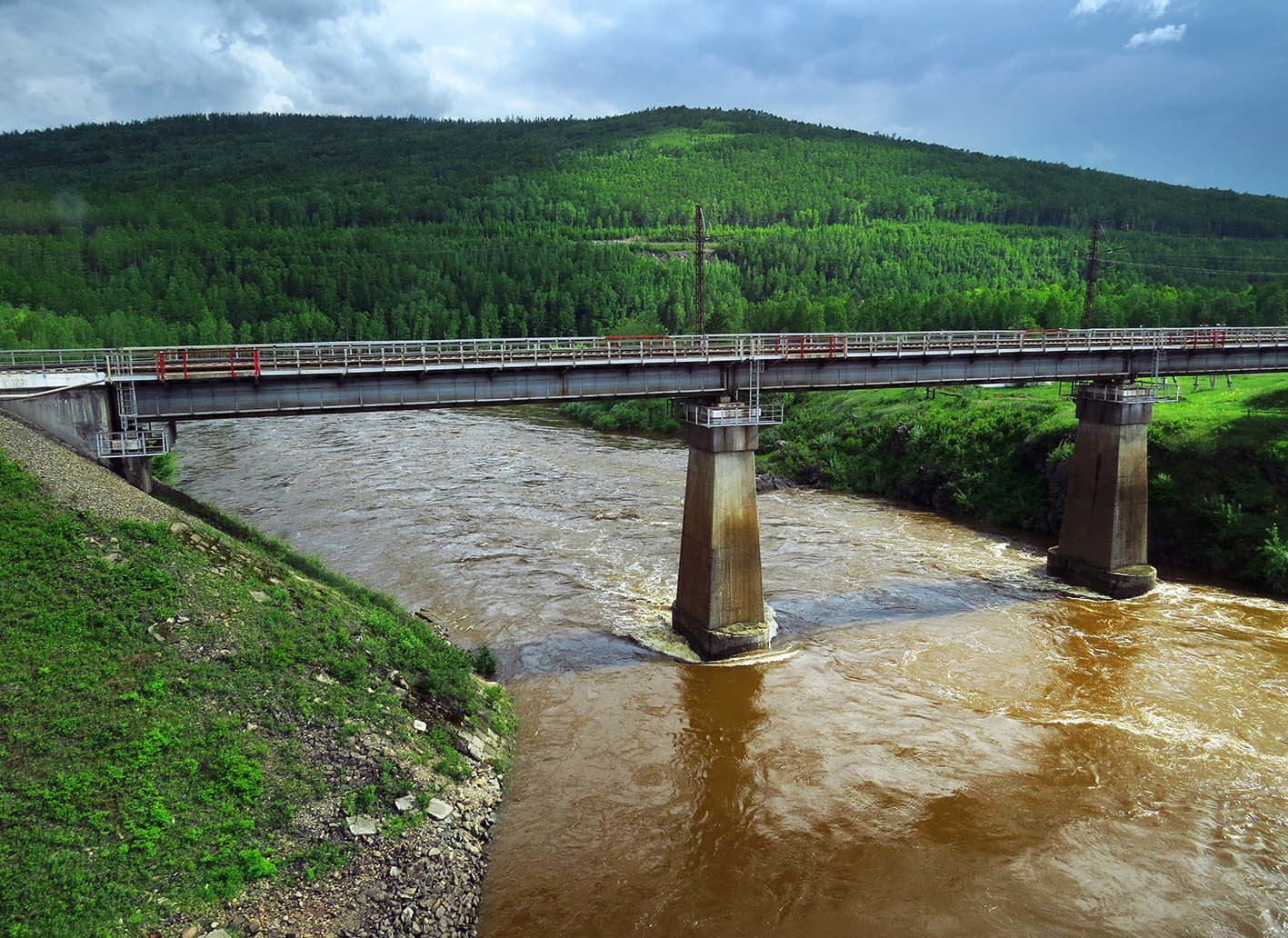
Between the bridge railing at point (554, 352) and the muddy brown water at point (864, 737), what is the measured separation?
35.9 feet

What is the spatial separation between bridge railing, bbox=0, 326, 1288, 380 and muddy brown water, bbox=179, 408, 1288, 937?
35.9ft

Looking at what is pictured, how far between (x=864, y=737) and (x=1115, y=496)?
67.6 feet

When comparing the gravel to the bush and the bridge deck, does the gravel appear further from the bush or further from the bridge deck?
the bush

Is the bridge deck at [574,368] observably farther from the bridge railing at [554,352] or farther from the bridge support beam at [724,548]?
the bridge support beam at [724,548]

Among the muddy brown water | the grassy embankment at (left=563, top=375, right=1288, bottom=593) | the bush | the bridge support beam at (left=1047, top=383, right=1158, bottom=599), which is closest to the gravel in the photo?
the bush

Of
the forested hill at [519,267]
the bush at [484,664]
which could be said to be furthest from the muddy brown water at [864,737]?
the forested hill at [519,267]

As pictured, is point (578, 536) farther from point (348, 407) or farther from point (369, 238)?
point (369, 238)

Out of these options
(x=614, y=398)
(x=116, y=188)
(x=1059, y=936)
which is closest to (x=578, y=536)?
(x=614, y=398)

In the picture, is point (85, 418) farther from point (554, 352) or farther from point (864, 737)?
point (864, 737)

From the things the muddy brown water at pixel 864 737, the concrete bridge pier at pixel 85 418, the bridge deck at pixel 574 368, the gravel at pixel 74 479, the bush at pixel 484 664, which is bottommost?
the muddy brown water at pixel 864 737

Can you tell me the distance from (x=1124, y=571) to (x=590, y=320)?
115 m

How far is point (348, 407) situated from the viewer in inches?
1100

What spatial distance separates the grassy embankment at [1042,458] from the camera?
129 ft

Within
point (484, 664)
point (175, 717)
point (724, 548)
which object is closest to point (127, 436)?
point (175, 717)
